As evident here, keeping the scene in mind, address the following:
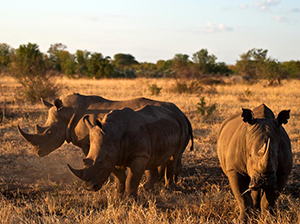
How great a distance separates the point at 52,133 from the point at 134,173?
1780 mm

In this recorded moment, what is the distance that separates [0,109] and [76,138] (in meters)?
6.50

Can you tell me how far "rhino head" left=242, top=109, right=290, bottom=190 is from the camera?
344 centimetres

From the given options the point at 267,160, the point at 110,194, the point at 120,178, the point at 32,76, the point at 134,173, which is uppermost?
the point at 32,76

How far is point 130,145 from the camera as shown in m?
4.76

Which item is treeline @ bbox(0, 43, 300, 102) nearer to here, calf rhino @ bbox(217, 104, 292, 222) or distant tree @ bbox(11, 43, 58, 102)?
distant tree @ bbox(11, 43, 58, 102)

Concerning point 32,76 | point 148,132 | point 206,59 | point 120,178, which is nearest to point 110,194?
point 120,178

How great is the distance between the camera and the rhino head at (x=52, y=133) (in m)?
5.84

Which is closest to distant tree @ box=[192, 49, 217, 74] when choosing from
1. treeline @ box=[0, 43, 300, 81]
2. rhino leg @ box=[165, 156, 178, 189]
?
treeline @ box=[0, 43, 300, 81]

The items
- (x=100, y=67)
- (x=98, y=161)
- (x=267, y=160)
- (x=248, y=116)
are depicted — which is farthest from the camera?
(x=100, y=67)

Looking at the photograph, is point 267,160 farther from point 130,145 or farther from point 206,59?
point 206,59

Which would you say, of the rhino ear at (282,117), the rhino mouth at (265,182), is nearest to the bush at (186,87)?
the rhino ear at (282,117)

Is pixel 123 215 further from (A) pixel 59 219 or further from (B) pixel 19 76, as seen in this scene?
(B) pixel 19 76

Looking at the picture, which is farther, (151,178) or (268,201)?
(151,178)

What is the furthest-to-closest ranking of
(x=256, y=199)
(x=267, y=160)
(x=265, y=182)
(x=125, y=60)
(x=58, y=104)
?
Result: (x=125, y=60)
(x=58, y=104)
(x=256, y=199)
(x=265, y=182)
(x=267, y=160)
